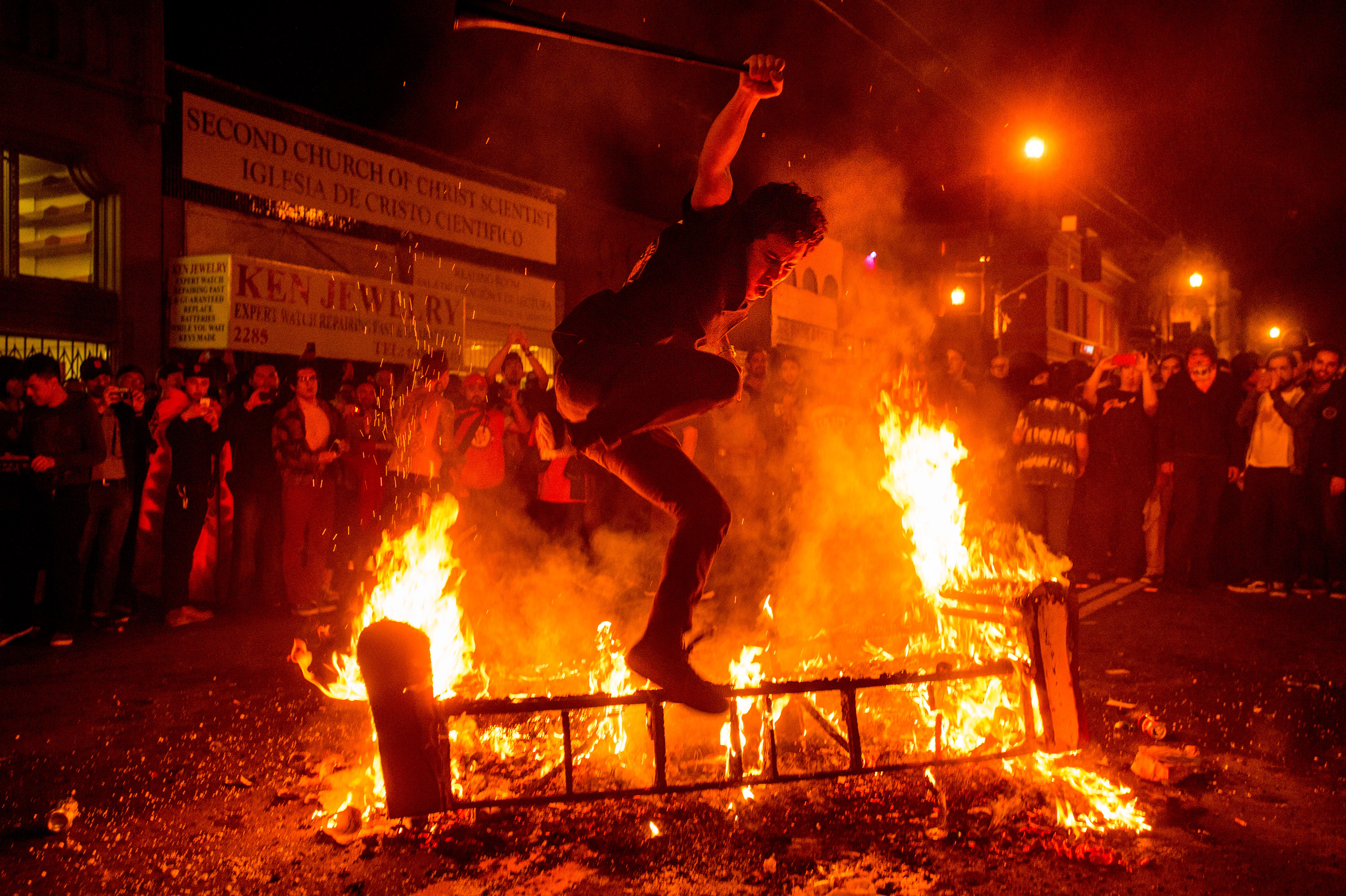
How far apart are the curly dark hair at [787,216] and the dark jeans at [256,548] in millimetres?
6072

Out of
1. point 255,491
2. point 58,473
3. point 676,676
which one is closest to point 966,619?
point 676,676

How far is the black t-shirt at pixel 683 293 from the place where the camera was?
338 cm

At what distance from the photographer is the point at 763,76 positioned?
3.18 m

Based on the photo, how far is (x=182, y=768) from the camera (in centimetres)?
427

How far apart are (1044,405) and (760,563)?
321cm

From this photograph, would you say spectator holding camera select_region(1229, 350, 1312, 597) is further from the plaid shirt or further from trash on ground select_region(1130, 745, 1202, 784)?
the plaid shirt

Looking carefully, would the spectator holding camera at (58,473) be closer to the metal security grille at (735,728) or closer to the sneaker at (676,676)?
the metal security grille at (735,728)

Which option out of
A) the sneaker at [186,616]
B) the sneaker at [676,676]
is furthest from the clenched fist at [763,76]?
the sneaker at [186,616]

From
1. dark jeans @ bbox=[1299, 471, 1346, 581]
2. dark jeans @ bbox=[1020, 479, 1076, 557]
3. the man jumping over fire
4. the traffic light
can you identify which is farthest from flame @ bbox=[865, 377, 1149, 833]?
the traffic light

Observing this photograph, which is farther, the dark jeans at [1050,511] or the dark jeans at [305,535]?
the dark jeans at [1050,511]

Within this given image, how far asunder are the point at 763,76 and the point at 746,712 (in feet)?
8.74

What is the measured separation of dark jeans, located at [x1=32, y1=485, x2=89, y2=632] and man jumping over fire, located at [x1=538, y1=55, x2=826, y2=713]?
5.17 metres

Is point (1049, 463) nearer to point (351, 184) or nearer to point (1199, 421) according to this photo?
point (1199, 421)

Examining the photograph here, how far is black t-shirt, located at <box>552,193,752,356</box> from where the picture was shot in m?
3.38
